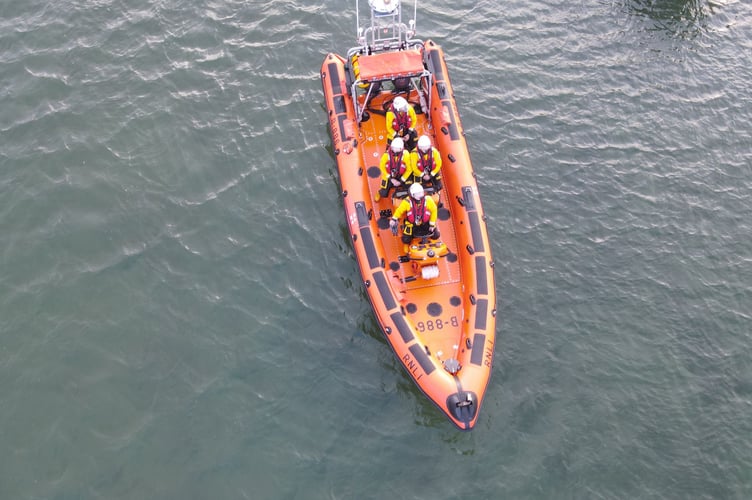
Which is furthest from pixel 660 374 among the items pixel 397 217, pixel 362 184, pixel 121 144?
pixel 121 144

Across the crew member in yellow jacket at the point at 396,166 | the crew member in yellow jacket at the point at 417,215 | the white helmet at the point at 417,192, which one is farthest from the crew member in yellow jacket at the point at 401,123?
the white helmet at the point at 417,192

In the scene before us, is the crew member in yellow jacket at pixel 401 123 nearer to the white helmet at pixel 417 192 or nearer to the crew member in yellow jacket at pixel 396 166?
the crew member in yellow jacket at pixel 396 166

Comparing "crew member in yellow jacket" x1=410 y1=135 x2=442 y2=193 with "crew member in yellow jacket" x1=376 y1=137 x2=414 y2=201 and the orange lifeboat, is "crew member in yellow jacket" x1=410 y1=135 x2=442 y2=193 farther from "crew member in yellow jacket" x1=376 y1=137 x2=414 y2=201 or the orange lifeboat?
the orange lifeboat

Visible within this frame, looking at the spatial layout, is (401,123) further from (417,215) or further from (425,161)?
(417,215)

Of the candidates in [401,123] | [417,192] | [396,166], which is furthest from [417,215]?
[401,123]

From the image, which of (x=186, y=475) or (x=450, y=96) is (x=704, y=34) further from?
(x=186, y=475)
